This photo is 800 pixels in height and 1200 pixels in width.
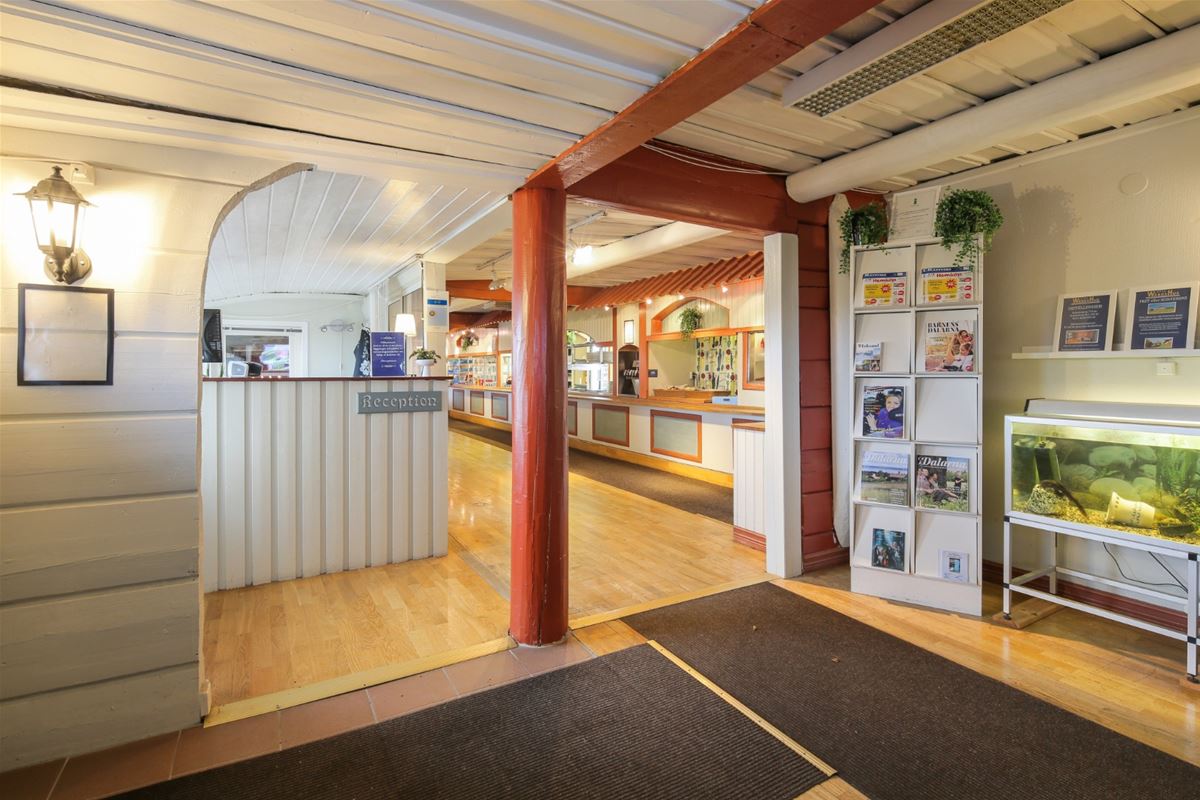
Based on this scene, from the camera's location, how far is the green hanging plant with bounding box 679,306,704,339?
27.2ft

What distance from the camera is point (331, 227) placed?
509 centimetres

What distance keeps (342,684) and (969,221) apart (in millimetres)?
4372

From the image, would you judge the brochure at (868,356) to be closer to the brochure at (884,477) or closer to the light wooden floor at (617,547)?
the brochure at (884,477)

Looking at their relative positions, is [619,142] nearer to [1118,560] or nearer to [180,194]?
[180,194]

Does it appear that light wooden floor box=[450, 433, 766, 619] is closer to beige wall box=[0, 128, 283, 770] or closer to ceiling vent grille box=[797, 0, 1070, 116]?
beige wall box=[0, 128, 283, 770]

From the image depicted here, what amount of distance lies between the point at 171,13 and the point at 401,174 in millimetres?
1292

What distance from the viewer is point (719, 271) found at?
7.17 m

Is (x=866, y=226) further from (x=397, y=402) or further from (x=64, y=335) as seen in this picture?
(x=64, y=335)

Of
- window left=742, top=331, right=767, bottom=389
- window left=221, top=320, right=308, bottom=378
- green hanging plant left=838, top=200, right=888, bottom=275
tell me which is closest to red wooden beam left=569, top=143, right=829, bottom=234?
green hanging plant left=838, top=200, right=888, bottom=275

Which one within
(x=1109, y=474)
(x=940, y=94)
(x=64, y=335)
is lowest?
(x=1109, y=474)

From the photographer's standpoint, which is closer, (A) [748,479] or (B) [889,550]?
(B) [889,550]

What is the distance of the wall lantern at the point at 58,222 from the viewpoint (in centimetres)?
210

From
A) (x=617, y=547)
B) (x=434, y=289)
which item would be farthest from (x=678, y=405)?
(x=434, y=289)

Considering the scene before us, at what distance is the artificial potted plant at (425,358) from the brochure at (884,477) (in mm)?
4429
